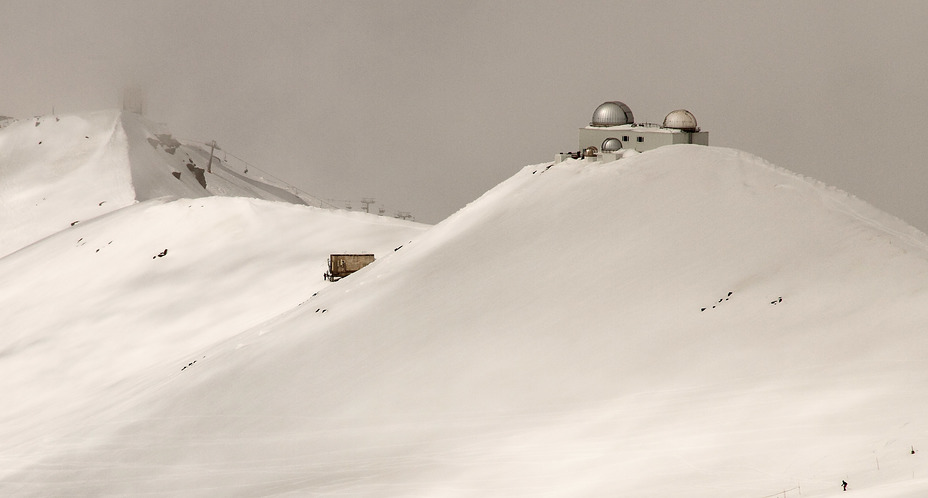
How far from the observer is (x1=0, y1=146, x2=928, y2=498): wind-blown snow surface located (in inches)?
1334

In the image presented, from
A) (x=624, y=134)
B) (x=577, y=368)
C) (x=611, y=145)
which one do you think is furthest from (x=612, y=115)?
(x=577, y=368)

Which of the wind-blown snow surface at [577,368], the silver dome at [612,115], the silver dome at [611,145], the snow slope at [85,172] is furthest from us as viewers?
the snow slope at [85,172]

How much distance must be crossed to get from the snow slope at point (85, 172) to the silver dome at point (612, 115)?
165 ft

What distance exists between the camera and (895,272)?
4294cm

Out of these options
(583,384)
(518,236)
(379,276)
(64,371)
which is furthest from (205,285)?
(583,384)

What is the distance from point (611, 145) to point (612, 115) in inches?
112

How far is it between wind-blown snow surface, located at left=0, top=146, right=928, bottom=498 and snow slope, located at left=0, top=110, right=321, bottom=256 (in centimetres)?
4491

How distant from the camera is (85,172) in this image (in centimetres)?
10519

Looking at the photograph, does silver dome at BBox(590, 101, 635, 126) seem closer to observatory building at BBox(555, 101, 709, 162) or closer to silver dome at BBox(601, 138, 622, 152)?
observatory building at BBox(555, 101, 709, 162)

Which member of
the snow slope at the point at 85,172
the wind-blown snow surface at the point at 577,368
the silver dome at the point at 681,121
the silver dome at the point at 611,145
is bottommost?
the wind-blown snow surface at the point at 577,368

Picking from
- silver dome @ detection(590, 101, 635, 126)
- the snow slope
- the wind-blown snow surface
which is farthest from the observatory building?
the snow slope

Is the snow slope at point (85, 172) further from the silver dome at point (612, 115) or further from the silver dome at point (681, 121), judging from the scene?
the silver dome at point (681, 121)

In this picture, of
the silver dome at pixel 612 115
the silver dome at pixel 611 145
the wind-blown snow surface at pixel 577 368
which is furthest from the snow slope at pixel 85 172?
the silver dome at pixel 611 145

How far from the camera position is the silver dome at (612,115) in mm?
58875
